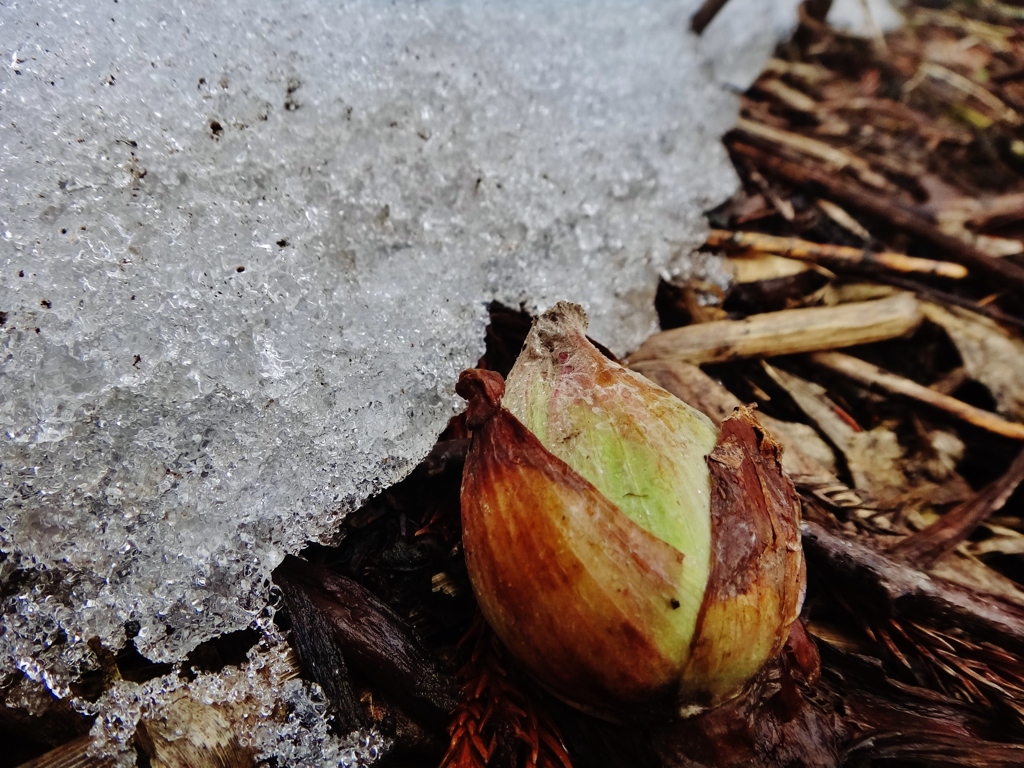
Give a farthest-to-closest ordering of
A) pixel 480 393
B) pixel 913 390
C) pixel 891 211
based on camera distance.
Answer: pixel 891 211, pixel 913 390, pixel 480 393

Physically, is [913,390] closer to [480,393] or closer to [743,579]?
[743,579]

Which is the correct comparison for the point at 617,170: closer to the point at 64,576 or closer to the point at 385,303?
the point at 385,303

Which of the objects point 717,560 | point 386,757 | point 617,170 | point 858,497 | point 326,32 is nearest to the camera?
point 717,560

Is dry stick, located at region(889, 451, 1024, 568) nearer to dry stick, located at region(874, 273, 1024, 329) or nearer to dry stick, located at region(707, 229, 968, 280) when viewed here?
dry stick, located at region(874, 273, 1024, 329)

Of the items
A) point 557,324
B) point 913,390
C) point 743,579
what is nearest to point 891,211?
point 913,390

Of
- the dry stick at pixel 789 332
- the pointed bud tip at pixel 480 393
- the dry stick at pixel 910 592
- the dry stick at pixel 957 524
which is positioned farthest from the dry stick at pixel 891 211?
the pointed bud tip at pixel 480 393

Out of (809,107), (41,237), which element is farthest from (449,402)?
(809,107)

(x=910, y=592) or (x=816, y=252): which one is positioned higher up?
(x=816, y=252)
